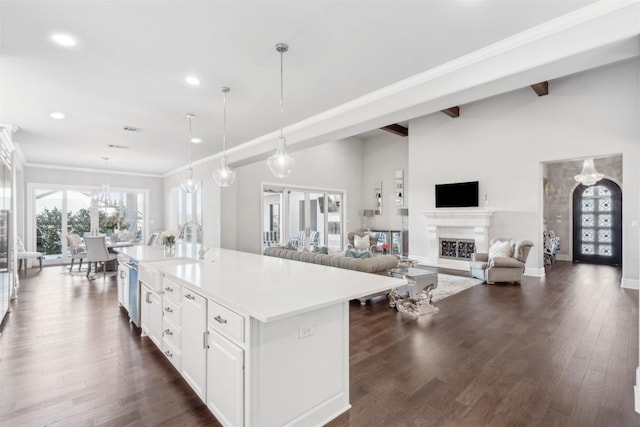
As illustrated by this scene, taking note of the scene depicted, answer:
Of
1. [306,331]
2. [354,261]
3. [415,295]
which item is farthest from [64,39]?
[415,295]

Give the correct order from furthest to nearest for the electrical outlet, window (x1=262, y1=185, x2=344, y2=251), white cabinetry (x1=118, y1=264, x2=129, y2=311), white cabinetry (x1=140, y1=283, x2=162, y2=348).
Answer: window (x1=262, y1=185, x2=344, y2=251) → white cabinetry (x1=118, y1=264, x2=129, y2=311) → white cabinetry (x1=140, y1=283, x2=162, y2=348) → the electrical outlet

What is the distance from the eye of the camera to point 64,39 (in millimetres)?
2564

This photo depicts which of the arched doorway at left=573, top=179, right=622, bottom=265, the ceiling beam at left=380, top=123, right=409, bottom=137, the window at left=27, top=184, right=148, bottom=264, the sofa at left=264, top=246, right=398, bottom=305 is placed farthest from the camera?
the ceiling beam at left=380, top=123, right=409, bottom=137

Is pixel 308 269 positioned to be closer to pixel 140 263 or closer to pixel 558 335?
pixel 140 263

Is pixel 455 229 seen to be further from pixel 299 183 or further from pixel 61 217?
pixel 61 217

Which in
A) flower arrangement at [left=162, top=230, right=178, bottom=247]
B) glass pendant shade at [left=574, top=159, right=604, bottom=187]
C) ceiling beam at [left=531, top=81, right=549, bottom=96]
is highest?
ceiling beam at [left=531, top=81, right=549, bottom=96]

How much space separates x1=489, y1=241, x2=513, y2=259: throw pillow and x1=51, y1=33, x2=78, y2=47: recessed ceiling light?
693 centimetres

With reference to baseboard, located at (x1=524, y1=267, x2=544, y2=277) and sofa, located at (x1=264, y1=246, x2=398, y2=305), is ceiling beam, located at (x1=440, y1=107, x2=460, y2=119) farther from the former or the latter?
sofa, located at (x1=264, y1=246, x2=398, y2=305)

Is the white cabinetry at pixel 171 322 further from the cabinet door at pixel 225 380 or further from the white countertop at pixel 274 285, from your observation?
the cabinet door at pixel 225 380

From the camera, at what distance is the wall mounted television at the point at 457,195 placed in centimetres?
754

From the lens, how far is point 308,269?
2.71m

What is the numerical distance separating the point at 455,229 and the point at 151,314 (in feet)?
23.1

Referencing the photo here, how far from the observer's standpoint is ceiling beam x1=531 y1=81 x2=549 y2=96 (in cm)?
598

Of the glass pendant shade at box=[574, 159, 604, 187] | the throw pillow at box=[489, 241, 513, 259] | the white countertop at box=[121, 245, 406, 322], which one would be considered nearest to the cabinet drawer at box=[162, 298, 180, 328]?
the white countertop at box=[121, 245, 406, 322]
